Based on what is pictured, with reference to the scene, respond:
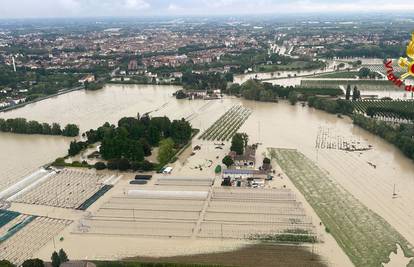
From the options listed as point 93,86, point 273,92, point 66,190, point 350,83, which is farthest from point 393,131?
point 93,86

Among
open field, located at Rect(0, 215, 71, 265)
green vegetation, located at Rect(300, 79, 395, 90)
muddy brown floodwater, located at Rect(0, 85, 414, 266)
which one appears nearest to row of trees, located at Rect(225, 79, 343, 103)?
muddy brown floodwater, located at Rect(0, 85, 414, 266)

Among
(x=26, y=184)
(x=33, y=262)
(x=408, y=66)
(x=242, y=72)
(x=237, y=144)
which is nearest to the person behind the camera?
(x=408, y=66)

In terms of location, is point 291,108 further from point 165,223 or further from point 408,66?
point 408,66

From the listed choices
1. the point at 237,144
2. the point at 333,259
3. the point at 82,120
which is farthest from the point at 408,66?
the point at 82,120

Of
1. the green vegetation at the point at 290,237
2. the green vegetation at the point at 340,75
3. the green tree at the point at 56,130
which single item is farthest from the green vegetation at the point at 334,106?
the green tree at the point at 56,130

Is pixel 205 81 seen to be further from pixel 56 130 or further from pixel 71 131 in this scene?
pixel 56 130

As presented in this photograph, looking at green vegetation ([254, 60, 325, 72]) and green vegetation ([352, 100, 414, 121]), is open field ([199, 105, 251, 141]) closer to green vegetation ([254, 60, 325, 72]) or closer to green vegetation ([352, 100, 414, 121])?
green vegetation ([352, 100, 414, 121])

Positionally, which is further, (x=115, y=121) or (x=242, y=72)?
(x=242, y=72)
